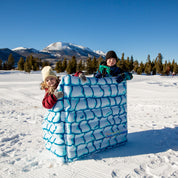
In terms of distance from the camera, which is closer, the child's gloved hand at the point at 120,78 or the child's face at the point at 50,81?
the child's face at the point at 50,81

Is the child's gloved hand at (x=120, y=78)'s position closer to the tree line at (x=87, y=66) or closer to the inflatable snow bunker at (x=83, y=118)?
the inflatable snow bunker at (x=83, y=118)

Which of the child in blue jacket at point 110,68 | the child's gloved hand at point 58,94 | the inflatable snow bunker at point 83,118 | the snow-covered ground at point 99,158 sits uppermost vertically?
the child in blue jacket at point 110,68

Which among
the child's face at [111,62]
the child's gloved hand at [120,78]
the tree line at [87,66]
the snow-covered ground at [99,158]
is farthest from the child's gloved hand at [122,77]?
the tree line at [87,66]

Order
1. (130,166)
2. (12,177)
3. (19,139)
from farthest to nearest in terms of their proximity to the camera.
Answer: (19,139)
(130,166)
(12,177)

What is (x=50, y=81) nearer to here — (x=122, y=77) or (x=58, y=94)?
(x=58, y=94)

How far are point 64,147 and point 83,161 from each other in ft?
1.27

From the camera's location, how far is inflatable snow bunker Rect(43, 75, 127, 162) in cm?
249

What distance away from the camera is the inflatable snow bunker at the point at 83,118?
A: 98.0 inches

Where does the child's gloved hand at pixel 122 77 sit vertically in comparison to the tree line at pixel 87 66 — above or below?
below

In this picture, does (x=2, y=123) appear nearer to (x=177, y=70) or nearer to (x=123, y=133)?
(x=123, y=133)

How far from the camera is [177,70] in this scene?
172 ft

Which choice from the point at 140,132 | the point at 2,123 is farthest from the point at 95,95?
the point at 2,123

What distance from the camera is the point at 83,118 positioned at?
262 cm

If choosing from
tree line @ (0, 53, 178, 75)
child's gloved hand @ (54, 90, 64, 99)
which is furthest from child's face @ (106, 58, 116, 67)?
tree line @ (0, 53, 178, 75)
